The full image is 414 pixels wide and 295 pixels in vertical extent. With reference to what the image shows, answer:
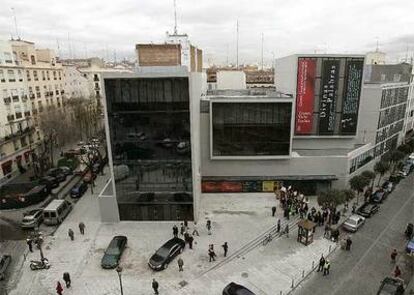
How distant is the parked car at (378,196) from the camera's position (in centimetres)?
3353

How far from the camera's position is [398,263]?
937 inches

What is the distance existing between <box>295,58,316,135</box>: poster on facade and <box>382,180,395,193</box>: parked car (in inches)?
419

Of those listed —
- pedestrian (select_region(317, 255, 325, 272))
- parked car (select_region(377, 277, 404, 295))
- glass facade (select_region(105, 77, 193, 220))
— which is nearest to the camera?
parked car (select_region(377, 277, 404, 295))

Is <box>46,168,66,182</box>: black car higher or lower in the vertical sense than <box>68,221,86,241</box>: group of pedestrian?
higher

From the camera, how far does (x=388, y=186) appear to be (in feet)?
120

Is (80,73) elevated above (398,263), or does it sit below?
above

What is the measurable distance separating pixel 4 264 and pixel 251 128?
985 inches

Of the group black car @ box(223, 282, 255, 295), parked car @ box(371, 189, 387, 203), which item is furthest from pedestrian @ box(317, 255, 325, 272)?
parked car @ box(371, 189, 387, 203)

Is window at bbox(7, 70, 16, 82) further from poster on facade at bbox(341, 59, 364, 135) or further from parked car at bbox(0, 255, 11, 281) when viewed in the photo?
poster on facade at bbox(341, 59, 364, 135)

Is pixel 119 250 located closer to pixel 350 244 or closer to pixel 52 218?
pixel 52 218

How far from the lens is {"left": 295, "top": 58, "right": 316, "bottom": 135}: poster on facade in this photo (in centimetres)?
3522

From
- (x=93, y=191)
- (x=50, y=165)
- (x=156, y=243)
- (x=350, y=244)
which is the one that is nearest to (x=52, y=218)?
(x=93, y=191)

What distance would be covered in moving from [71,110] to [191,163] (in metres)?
35.9

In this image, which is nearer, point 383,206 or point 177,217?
point 177,217
